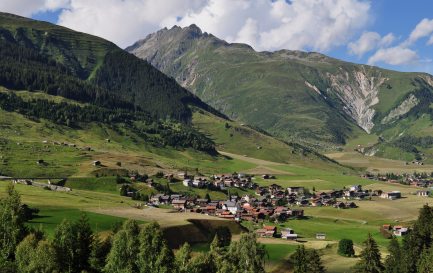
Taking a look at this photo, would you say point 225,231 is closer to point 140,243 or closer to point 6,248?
point 140,243

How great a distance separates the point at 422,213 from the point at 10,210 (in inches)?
2999

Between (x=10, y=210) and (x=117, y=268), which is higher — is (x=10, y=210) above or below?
above

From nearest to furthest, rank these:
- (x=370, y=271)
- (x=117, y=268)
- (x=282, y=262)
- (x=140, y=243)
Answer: (x=117, y=268), (x=140, y=243), (x=370, y=271), (x=282, y=262)

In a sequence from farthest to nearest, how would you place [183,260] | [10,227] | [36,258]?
[183,260] < [10,227] < [36,258]

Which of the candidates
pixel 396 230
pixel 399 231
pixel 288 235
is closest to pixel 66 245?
pixel 288 235

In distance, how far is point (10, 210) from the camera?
72.2 m

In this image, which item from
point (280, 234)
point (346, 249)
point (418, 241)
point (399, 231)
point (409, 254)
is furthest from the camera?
point (399, 231)

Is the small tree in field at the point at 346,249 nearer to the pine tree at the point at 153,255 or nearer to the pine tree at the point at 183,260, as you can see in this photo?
the pine tree at the point at 183,260

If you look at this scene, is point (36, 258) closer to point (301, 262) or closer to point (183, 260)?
point (183, 260)

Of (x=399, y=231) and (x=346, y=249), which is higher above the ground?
(x=399, y=231)

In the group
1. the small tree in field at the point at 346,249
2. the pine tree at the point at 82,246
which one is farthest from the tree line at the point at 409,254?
the pine tree at the point at 82,246

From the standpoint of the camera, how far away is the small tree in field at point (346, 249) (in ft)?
415

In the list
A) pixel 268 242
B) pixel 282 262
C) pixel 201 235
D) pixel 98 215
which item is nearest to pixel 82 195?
pixel 98 215

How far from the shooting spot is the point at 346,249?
127 metres
